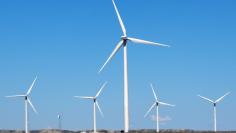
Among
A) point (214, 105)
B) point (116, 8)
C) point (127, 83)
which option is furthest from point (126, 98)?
point (214, 105)

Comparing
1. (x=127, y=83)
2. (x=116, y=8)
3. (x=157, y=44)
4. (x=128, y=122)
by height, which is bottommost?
(x=128, y=122)

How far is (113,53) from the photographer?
85.3 m

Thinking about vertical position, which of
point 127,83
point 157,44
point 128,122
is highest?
point 157,44

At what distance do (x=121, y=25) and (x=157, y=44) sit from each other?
9999 millimetres

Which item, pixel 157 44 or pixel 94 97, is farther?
pixel 94 97

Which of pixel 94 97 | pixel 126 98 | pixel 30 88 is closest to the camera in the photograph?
pixel 126 98

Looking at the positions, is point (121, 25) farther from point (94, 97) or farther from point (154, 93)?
point (94, 97)

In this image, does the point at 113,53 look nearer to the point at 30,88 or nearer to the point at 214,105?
the point at 30,88

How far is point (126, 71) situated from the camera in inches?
3095

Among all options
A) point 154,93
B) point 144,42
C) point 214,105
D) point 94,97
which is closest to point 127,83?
point 144,42

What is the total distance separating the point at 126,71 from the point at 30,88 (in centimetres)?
6324

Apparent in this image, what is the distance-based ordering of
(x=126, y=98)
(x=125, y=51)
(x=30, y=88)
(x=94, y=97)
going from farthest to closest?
(x=94, y=97) < (x=30, y=88) < (x=125, y=51) < (x=126, y=98)

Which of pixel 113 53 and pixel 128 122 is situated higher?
pixel 113 53

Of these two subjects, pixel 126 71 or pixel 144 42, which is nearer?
pixel 126 71
